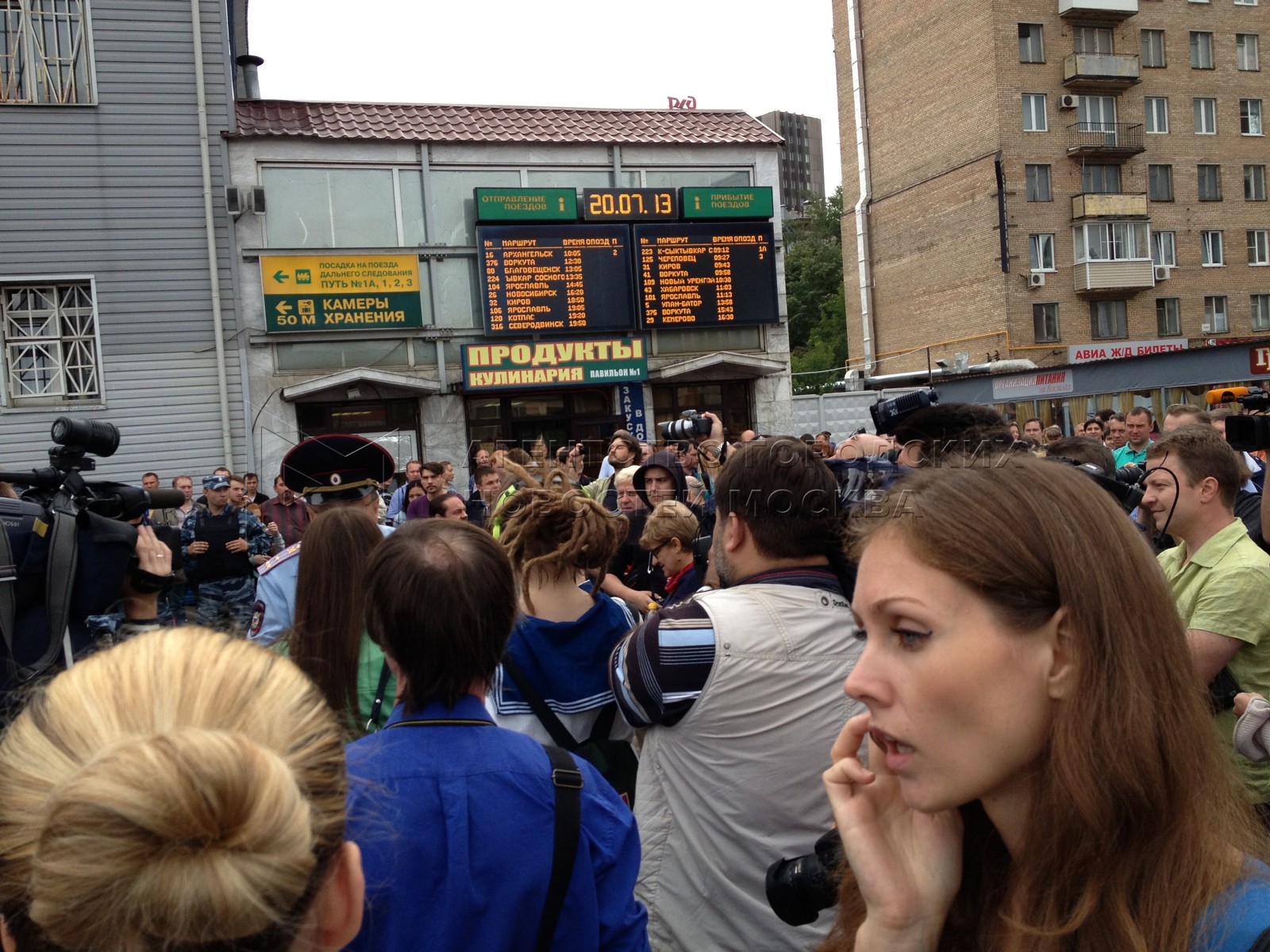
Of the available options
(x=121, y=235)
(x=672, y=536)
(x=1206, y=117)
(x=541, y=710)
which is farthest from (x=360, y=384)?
(x=1206, y=117)

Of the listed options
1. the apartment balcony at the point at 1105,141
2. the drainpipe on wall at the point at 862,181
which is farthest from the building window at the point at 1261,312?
the drainpipe on wall at the point at 862,181

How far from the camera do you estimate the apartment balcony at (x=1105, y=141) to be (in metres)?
37.3

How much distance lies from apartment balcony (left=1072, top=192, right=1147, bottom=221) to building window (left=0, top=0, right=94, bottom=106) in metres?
32.9

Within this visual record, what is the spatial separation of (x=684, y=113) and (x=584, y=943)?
20.8m

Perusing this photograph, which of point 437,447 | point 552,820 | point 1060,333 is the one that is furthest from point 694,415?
point 1060,333

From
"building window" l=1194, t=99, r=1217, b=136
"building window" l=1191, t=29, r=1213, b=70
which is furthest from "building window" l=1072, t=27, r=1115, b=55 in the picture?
"building window" l=1194, t=99, r=1217, b=136

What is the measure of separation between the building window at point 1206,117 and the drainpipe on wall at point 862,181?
12.9 meters

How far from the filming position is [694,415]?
7480mm

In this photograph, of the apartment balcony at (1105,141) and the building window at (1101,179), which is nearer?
the apartment balcony at (1105,141)

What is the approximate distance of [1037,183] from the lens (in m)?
37.1

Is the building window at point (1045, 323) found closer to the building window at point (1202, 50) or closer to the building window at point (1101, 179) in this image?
the building window at point (1101, 179)

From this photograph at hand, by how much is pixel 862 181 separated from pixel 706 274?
2612 centimetres

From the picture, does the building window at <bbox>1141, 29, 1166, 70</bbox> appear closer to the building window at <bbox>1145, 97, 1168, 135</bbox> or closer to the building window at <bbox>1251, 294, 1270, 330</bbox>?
the building window at <bbox>1145, 97, 1168, 135</bbox>

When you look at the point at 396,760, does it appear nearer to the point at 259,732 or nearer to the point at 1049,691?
the point at 259,732
